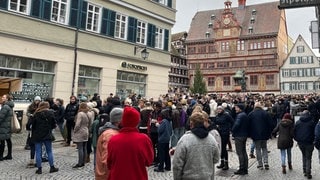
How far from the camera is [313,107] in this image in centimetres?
1287

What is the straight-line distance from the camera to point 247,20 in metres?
73.6

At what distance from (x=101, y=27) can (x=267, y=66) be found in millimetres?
54337

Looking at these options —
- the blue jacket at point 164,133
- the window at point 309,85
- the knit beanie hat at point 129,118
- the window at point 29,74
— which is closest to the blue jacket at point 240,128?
the blue jacket at point 164,133

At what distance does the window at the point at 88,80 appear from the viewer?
19.1 meters

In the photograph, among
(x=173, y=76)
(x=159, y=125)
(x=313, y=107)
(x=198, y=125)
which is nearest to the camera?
(x=198, y=125)

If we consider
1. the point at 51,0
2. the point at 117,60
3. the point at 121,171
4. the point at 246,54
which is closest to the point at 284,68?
the point at 246,54

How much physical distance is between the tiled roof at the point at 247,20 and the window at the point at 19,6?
59889mm

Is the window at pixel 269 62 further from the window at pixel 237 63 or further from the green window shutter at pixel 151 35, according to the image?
the green window shutter at pixel 151 35

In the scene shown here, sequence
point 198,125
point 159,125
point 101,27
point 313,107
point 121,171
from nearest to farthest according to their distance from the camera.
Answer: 1. point 121,171
2. point 198,125
3. point 159,125
4. point 313,107
5. point 101,27

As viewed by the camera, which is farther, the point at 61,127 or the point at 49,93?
the point at 49,93

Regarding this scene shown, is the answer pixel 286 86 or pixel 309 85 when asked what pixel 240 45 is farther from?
pixel 309 85

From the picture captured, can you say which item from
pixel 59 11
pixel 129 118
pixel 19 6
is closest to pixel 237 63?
pixel 59 11

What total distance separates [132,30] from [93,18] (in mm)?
3202

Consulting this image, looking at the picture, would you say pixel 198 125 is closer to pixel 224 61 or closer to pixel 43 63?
pixel 43 63
